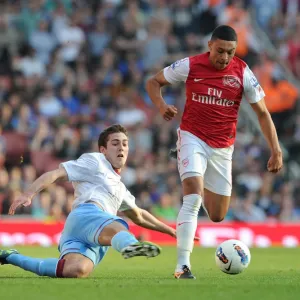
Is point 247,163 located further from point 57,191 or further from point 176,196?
point 57,191

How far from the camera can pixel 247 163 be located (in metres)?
19.9

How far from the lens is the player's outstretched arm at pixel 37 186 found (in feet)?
24.9

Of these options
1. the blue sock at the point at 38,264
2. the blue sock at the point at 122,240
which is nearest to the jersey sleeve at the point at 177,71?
the blue sock at the point at 122,240

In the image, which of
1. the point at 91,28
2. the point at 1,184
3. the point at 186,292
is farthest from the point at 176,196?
the point at 186,292

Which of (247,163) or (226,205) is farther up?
(247,163)

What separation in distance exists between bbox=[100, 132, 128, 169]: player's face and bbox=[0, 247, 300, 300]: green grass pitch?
3.51ft

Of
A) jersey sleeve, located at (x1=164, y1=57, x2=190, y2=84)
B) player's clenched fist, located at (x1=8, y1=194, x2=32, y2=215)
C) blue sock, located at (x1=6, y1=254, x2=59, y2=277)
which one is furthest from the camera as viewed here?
jersey sleeve, located at (x1=164, y1=57, x2=190, y2=84)

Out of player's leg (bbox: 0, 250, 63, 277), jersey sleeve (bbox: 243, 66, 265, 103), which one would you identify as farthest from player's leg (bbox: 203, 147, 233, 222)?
player's leg (bbox: 0, 250, 63, 277)

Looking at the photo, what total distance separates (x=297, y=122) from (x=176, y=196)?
3541mm

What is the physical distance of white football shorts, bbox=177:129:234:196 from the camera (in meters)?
9.08

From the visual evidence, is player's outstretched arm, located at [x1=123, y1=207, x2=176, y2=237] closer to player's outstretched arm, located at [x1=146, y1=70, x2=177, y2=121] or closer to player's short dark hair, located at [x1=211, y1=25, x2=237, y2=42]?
player's outstretched arm, located at [x1=146, y1=70, x2=177, y2=121]

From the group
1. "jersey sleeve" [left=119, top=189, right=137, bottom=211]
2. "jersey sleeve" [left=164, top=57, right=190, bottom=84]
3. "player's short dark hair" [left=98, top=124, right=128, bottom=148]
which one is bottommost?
"jersey sleeve" [left=119, top=189, right=137, bottom=211]

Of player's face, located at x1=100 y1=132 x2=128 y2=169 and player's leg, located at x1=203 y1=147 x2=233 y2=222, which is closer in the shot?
player's face, located at x1=100 y1=132 x2=128 y2=169

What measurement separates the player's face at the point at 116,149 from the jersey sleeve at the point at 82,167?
0.17 metres
